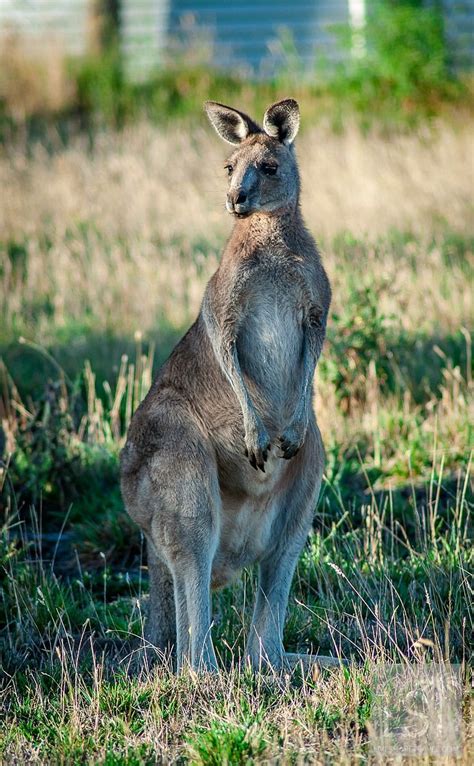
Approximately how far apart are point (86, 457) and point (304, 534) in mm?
2175

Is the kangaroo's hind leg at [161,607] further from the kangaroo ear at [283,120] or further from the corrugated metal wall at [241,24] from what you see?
the corrugated metal wall at [241,24]

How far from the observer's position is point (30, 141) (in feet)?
41.7

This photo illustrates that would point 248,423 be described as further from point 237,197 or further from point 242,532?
point 237,197

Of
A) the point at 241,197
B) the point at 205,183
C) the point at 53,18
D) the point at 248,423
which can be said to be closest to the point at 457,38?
the point at 205,183

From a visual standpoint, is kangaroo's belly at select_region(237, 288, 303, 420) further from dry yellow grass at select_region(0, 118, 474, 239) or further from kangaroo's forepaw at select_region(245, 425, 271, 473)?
dry yellow grass at select_region(0, 118, 474, 239)

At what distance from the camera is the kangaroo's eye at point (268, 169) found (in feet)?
11.8

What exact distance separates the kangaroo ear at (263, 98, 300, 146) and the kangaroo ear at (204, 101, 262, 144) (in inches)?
2.8

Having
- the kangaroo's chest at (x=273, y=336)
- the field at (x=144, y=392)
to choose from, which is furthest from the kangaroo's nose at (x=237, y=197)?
the field at (x=144, y=392)

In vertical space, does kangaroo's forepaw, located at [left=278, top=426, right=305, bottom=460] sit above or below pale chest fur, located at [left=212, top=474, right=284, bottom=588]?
above

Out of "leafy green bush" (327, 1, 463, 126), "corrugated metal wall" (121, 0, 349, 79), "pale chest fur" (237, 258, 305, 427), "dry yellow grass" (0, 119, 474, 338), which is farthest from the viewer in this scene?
"corrugated metal wall" (121, 0, 349, 79)

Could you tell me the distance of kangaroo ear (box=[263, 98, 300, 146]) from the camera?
12.0ft

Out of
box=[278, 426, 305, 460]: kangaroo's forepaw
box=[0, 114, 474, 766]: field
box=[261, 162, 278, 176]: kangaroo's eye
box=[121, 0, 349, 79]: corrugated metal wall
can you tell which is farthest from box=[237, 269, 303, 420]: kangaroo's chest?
box=[121, 0, 349, 79]: corrugated metal wall

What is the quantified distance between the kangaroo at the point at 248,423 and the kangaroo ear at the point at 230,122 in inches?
0.5

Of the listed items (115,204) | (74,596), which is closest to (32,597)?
(74,596)
